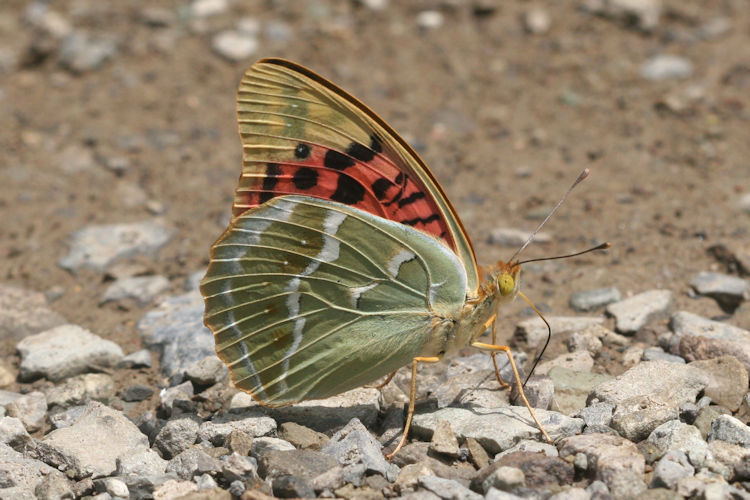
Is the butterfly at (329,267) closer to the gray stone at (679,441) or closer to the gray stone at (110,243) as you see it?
the gray stone at (679,441)

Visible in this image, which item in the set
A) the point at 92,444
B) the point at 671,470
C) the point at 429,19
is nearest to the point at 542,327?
the point at 671,470

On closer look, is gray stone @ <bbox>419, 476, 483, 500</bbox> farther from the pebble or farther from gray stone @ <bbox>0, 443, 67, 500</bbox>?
the pebble


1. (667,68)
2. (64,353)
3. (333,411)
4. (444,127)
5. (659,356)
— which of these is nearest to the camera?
(333,411)

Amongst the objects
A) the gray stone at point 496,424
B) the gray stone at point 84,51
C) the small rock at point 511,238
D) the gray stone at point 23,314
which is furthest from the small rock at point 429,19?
the gray stone at point 496,424

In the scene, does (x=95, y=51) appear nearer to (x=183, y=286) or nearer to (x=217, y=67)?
(x=217, y=67)

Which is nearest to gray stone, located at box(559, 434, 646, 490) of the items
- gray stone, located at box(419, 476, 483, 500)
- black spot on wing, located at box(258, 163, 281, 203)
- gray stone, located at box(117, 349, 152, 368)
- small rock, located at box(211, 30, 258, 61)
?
gray stone, located at box(419, 476, 483, 500)

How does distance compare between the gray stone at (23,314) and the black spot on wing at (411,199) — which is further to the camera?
the gray stone at (23,314)

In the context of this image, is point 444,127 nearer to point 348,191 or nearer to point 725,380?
point 348,191
